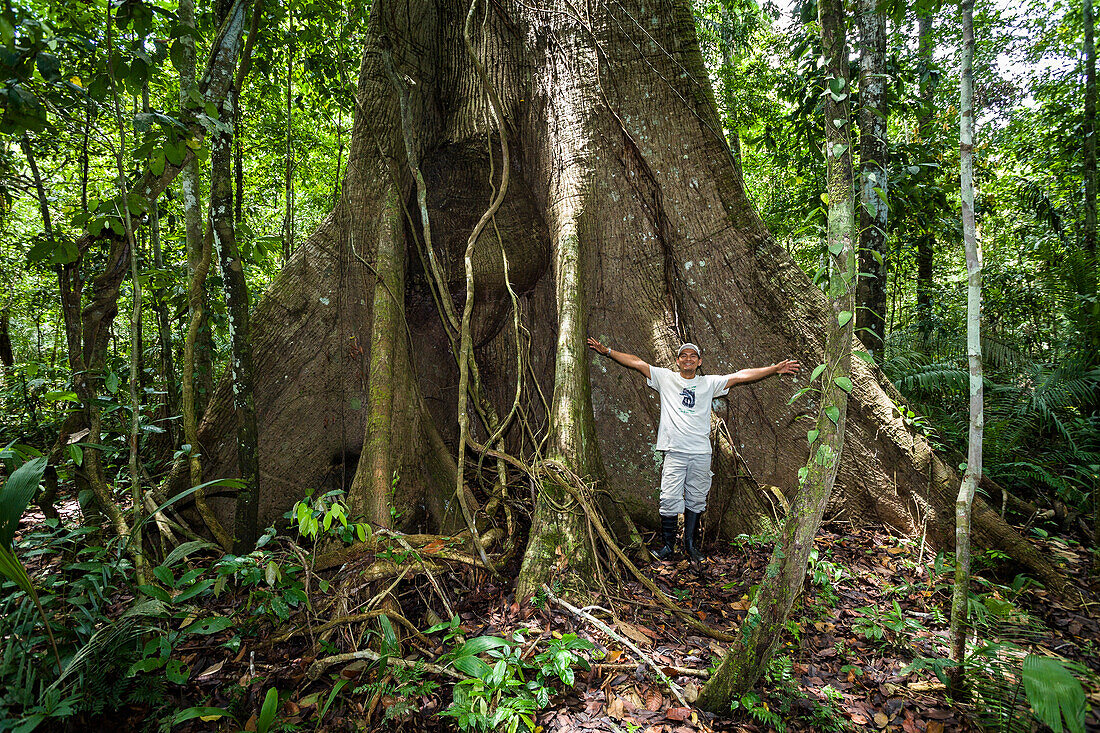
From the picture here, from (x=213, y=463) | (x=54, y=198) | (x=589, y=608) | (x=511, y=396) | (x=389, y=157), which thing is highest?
(x=54, y=198)

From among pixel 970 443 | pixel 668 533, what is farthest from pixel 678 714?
pixel 970 443

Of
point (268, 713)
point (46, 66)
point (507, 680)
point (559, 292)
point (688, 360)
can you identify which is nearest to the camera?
point (46, 66)

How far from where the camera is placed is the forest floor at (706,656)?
2039 mm

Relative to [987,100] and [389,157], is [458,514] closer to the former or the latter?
[389,157]

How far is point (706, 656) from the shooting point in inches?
95.7

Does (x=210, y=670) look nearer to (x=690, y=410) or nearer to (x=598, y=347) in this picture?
(x=598, y=347)

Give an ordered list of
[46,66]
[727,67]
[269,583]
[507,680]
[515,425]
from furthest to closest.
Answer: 1. [727,67]
2. [515,425]
3. [269,583]
4. [507,680]
5. [46,66]

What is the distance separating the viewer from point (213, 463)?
3.47 metres

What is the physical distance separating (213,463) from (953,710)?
4.33 meters

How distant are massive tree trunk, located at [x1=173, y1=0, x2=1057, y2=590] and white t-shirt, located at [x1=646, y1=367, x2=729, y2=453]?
0.27 meters

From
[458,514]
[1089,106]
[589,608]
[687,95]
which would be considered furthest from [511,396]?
[1089,106]

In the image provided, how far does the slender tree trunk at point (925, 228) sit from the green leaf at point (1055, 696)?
5554 mm

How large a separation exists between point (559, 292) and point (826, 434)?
2.08m

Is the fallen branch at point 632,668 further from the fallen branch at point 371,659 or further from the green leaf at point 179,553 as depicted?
the green leaf at point 179,553
